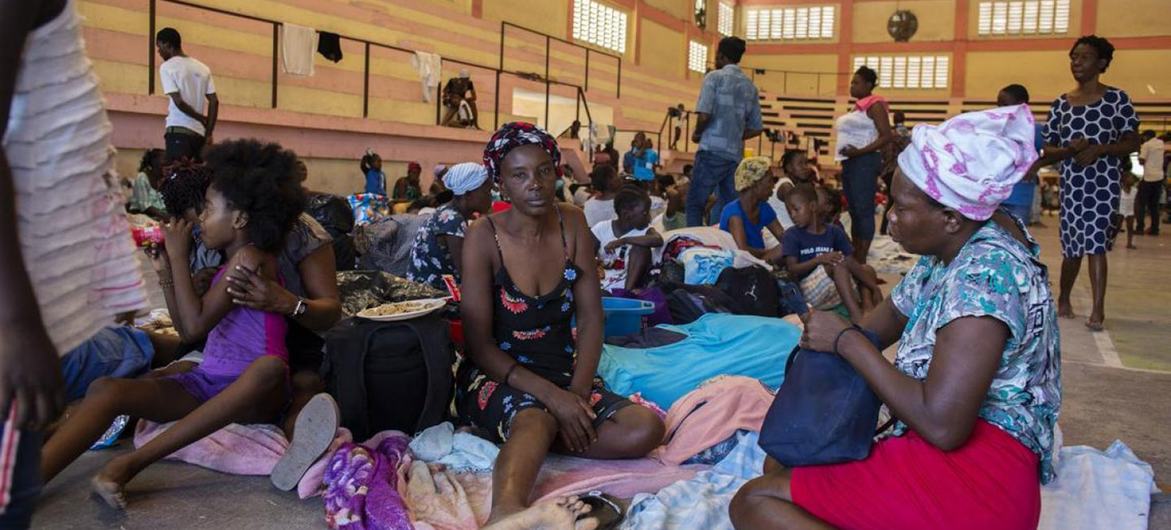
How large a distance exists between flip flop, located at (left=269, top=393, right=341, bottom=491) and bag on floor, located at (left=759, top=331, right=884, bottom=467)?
3.86 feet

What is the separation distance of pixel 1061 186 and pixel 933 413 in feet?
15.1

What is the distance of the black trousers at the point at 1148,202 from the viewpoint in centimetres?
1466

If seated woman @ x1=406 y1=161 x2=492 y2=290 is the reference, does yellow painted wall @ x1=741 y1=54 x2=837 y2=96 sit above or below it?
above

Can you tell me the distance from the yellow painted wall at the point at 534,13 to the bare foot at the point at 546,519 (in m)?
16.0

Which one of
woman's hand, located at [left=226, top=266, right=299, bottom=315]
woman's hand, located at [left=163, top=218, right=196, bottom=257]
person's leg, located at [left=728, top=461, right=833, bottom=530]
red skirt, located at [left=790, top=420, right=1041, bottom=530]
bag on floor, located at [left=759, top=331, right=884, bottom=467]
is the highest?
woman's hand, located at [left=163, top=218, right=196, bottom=257]

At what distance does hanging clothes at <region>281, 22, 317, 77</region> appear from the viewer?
1219 centimetres

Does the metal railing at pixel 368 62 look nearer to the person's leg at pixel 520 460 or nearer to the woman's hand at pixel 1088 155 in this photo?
the woman's hand at pixel 1088 155

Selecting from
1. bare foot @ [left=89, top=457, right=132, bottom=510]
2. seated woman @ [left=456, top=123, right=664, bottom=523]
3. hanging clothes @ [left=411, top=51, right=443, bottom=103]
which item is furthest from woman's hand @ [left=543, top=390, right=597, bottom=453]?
hanging clothes @ [left=411, top=51, right=443, bottom=103]

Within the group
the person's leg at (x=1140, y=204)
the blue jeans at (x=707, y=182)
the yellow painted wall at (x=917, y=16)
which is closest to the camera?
the blue jeans at (x=707, y=182)

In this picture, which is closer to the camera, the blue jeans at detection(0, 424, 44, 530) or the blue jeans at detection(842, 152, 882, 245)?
the blue jeans at detection(0, 424, 44, 530)

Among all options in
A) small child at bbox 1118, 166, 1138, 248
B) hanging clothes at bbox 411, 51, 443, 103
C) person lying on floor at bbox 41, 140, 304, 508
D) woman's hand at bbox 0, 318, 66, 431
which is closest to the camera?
woman's hand at bbox 0, 318, 66, 431

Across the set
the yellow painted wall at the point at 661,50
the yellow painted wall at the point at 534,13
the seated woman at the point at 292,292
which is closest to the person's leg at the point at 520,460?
the seated woman at the point at 292,292

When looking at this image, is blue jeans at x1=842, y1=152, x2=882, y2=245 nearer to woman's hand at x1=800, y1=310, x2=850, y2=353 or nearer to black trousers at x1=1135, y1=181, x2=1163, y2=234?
woman's hand at x1=800, y1=310, x2=850, y2=353

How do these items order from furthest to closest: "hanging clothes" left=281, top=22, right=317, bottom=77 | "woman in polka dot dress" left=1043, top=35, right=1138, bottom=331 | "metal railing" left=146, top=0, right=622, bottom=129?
"hanging clothes" left=281, top=22, right=317, bottom=77, "metal railing" left=146, top=0, right=622, bottom=129, "woman in polka dot dress" left=1043, top=35, right=1138, bottom=331
